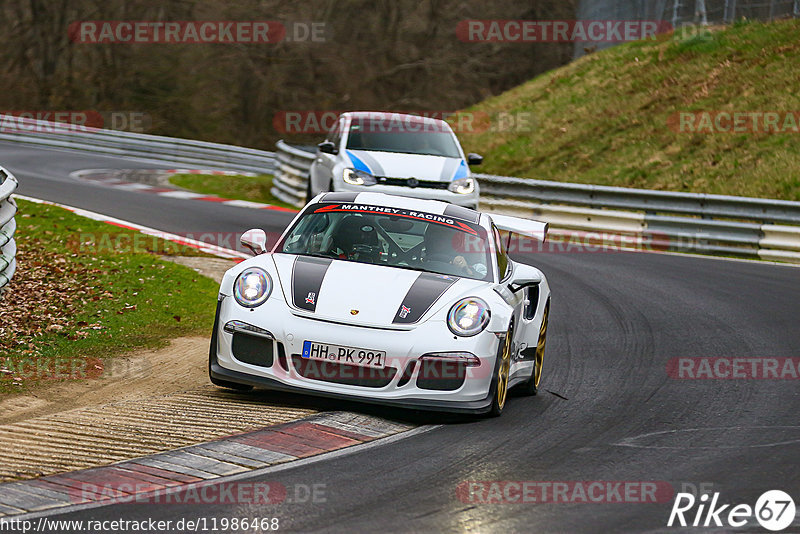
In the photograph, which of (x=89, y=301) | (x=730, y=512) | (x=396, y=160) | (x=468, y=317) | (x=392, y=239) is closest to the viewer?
(x=730, y=512)

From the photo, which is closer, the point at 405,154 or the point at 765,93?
the point at 405,154

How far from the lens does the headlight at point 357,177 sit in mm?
15312

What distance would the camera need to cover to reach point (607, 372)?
9.01 m

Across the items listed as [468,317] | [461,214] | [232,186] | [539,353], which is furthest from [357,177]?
[232,186]

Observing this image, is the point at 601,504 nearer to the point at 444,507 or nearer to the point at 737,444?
the point at 444,507

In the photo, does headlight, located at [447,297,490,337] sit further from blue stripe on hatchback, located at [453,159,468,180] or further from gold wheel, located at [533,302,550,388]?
blue stripe on hatchback, located at [453,159,468,180]

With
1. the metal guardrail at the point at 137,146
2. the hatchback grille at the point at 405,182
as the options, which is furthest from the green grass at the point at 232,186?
the hatchback grille at the point at 405,182

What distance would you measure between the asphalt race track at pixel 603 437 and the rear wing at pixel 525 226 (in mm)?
1152

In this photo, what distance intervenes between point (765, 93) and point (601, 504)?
72.8 ft

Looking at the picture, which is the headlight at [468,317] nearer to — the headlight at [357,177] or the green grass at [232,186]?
the headlight at [357,177]

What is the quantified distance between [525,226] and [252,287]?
259cm

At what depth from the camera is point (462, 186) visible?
1559 cm

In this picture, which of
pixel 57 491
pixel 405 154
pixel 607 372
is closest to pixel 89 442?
pixel 57 491

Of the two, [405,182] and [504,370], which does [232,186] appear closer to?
[405,182]
